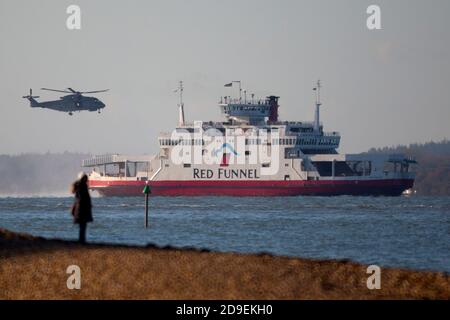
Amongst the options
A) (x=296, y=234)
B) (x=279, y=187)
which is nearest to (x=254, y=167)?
(x=279, y=187)

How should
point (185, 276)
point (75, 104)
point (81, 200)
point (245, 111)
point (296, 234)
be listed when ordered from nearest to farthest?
point (185, 276) < point (81, 200) < point (296, 234) < point (75, 104) < point (245, 111)

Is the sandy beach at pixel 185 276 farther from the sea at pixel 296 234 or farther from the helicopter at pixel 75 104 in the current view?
the helicopter at pixel 75 104

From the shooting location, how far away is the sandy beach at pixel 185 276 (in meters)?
16.3

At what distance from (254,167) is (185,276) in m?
77.3

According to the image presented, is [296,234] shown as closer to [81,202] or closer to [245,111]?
[81,202]

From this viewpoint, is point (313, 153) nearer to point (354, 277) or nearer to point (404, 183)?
point (404, 183)

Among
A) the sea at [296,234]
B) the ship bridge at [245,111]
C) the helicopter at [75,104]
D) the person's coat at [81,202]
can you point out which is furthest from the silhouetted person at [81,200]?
the ship bridge at [245,111]

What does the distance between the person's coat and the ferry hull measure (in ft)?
240

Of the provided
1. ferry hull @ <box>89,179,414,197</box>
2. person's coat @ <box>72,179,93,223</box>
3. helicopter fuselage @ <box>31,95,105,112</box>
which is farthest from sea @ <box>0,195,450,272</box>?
ferry hull @ <box>89,179,414,197</box>

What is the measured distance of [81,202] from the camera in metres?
20.0

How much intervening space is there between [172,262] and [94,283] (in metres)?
1.76
